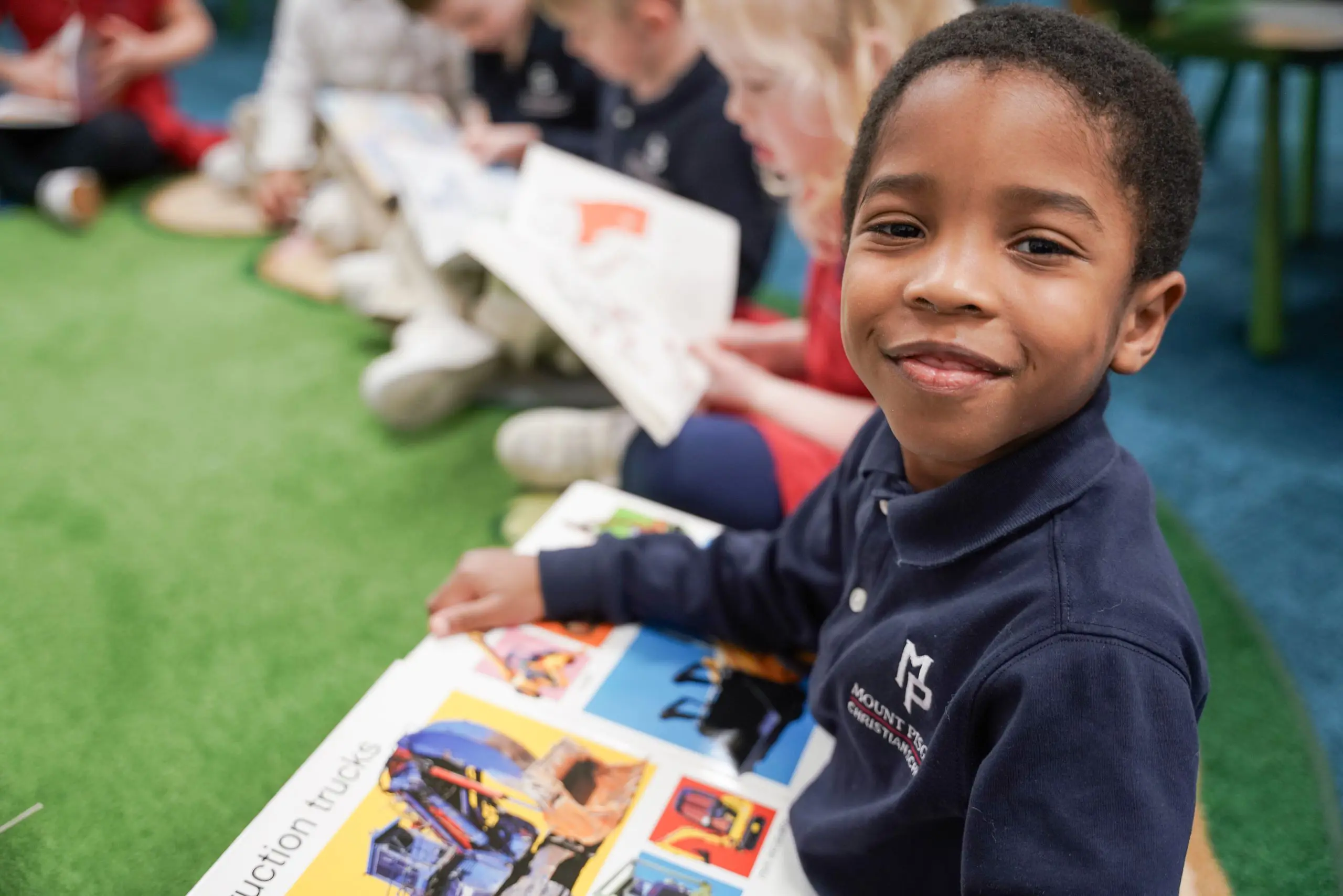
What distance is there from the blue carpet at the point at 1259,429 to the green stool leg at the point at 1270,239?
0.04 m

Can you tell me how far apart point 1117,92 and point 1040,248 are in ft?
0.26

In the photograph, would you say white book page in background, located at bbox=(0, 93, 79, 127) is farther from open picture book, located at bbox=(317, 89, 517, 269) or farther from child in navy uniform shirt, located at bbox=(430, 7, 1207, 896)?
child in navy uniform shirt, located at bbox=(430, 7, 1207, 896)

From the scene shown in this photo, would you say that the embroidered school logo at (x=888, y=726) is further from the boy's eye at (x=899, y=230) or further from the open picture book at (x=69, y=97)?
the open picture book at (x=69, y=97)

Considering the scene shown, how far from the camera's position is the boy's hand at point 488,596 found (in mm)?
731

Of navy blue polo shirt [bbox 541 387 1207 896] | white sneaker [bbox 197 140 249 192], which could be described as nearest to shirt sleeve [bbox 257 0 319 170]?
white sneaker [bbox 197 140 249 192]

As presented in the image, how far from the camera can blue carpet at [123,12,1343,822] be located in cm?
107

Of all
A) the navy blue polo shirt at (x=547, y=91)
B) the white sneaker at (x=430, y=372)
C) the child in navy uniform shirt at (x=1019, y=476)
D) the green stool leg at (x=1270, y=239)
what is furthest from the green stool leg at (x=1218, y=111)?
the child in navy uniform shirt at (x=1019, y=476)

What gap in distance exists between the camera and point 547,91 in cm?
159

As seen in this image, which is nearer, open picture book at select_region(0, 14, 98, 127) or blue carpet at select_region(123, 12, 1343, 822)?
blue carpet at select_region(123, 12, 1343, 822)

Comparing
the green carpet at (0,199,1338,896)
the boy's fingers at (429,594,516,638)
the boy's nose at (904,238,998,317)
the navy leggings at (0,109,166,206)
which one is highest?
the boy's nose at (904,238,998,317)

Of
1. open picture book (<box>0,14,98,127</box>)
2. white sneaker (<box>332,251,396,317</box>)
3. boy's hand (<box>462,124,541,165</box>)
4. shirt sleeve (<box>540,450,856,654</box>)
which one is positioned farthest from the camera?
open picture book (<box>0,14,98,127</box>)

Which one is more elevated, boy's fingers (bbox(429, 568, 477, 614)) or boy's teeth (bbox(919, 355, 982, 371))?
boy's teeth (bbox(919, 355, 982, 371))

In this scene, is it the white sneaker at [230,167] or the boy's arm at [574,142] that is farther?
the white sneaker at [230,167]

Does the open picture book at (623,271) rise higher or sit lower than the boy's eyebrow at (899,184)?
lower
